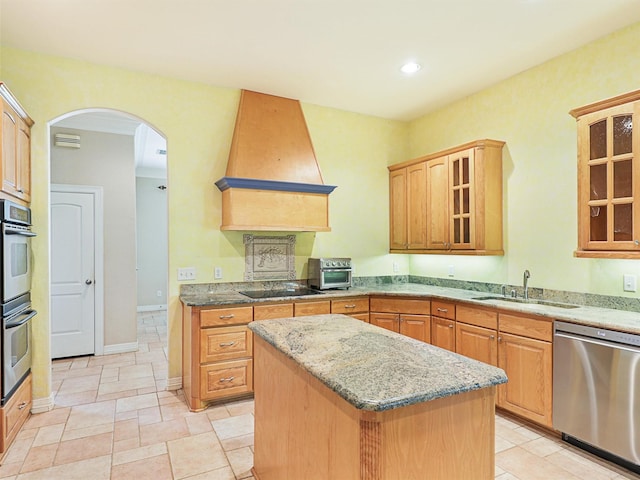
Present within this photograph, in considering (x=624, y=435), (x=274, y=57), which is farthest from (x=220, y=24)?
(x=624, y=435)

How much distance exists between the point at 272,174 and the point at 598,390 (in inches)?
121

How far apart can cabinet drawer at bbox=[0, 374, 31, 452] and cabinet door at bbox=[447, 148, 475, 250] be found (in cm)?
384

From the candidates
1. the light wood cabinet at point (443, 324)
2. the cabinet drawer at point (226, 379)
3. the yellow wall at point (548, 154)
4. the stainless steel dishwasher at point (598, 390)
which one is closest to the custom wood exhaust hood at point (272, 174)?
the cabinet drawer at point (226, 379)

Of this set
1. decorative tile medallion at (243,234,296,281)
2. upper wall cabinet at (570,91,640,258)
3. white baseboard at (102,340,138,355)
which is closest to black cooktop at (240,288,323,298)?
decorative tile medallion at (243,234,296,281)

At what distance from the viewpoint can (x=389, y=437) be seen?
4.02ft

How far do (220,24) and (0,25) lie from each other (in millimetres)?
1589

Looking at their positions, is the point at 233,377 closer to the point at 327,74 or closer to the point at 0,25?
the point at 327,74

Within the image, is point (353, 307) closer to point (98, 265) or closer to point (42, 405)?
point (42, 405)

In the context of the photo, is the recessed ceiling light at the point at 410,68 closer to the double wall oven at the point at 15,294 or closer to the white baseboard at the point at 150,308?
the double wall oven at the point at 15,294

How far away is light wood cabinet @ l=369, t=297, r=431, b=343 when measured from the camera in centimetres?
375

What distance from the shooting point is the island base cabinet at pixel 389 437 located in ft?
4.03

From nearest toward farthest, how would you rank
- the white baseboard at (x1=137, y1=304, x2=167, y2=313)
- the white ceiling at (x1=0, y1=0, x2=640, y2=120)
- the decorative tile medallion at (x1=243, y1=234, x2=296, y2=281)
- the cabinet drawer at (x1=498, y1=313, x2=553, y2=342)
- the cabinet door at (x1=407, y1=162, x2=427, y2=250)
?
1. the white ceiling at (x1=0, y1=0, x2=640, y2=120)
2. the cabinet drawer at (x1=498, y1=313, x2=553, y2=342)
3. the decorative tile medallion at (x1=243, y1=234, x2=296, y2=281)
4. the cabinet door at (x1=407, y1=162, x2=427, y2=250)
5. the white baseboard at (x1=137, y1=304, x2=167, y2=313)

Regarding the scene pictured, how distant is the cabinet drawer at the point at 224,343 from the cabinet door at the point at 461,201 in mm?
2224

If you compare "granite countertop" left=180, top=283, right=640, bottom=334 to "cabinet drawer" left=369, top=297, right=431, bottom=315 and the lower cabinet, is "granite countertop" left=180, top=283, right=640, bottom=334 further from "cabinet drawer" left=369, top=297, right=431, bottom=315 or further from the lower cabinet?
the lower cabinet
